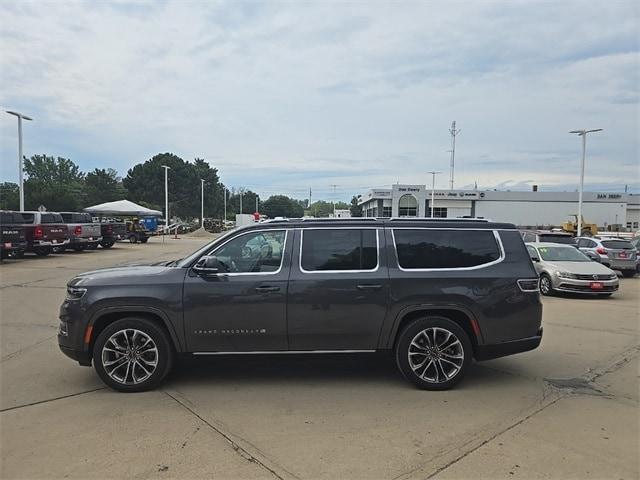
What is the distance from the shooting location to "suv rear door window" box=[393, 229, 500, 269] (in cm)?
525

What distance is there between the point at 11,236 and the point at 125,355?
53.0 feet

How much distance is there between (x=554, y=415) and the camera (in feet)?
14.9

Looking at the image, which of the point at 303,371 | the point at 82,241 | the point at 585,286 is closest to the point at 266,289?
the point at 303,371

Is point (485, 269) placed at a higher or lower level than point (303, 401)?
higher

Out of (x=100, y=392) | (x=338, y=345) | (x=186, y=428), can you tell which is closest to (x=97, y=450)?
(x=186, y=428)

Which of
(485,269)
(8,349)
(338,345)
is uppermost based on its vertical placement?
→ (485,269)

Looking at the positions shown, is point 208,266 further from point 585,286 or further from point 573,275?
point 585,286

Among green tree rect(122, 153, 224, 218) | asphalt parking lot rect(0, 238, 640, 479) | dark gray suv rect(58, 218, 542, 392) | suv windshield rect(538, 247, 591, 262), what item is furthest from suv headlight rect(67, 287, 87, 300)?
green tree rect(122, 153, 224, 218)

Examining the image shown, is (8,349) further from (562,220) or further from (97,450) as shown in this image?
(562,220)

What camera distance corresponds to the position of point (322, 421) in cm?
432

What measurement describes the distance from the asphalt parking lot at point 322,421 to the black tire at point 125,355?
0.42ft

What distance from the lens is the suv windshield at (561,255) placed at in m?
13.3

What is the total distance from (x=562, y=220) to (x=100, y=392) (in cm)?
8954

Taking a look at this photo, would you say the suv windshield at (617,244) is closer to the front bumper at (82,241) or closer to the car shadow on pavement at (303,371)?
the car shadow on pavement at (303,371)
